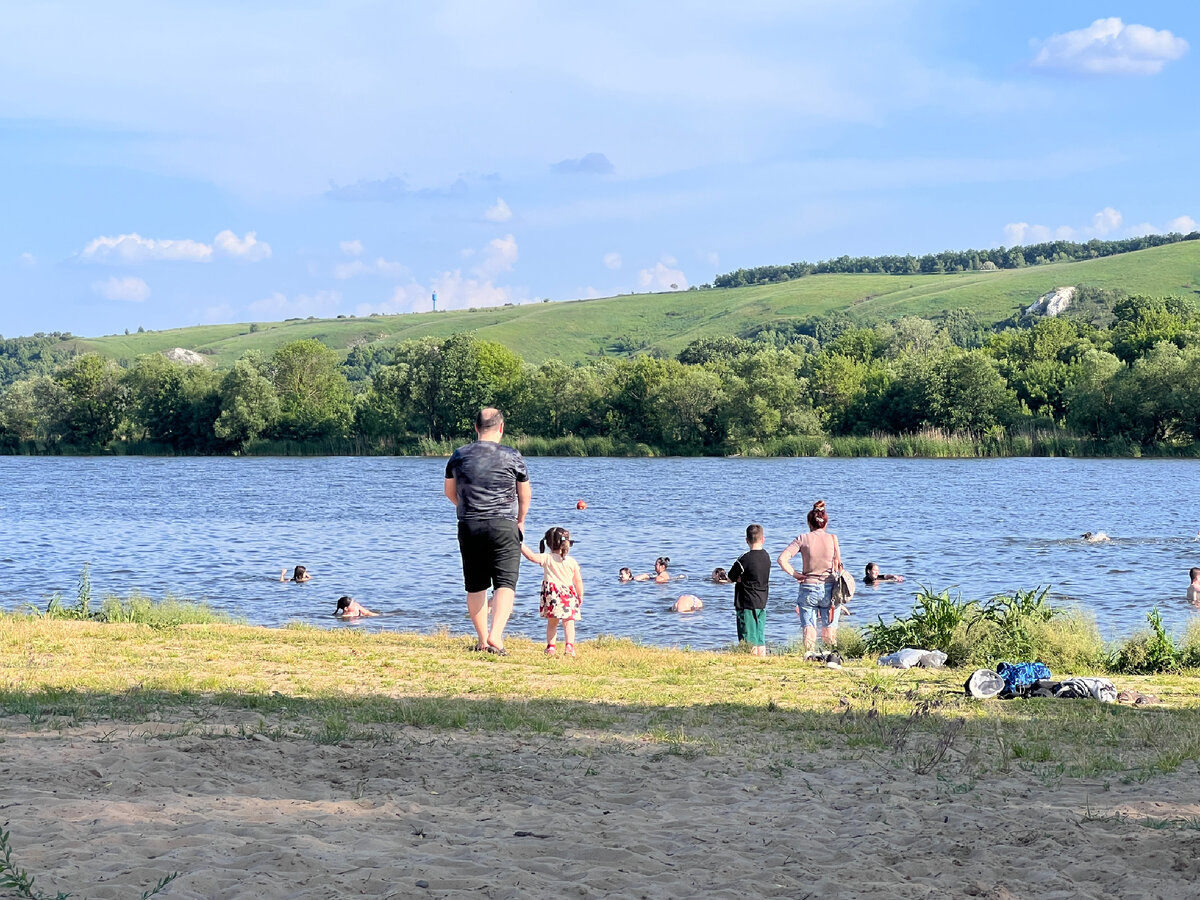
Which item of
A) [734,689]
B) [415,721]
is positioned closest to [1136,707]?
[734,689]

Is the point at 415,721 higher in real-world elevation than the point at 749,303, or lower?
lower

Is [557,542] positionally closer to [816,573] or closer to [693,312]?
[816,573]

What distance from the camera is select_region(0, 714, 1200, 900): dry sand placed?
512 centimetres

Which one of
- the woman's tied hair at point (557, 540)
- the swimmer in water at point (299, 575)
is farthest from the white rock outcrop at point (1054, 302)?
the woman's tied hair at point (557, 540)

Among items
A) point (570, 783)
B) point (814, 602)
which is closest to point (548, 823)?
point (570, 783)

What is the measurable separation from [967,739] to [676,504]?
33.4 metres

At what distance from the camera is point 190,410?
Answer: 8894 centimetres

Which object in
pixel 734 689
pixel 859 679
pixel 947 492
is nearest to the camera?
pixel 734 689

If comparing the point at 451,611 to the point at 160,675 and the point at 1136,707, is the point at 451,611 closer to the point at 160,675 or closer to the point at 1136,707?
the point at 160,675

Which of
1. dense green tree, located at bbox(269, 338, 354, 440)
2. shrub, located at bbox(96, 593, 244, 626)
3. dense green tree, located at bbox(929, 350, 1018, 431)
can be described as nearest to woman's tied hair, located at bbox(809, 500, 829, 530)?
shrub, located at bbox(96, 593, 244, 626)

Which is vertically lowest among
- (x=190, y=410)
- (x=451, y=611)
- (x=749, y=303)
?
(x=451, y=611)

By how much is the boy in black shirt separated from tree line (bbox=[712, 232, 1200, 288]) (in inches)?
6850

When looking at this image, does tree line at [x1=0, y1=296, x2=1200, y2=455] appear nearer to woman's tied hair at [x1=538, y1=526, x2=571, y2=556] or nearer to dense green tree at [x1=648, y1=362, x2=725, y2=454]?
dense green tree at [x1=648, y1=362, x2=725, y2=454]

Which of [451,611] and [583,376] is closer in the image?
[451,611]
